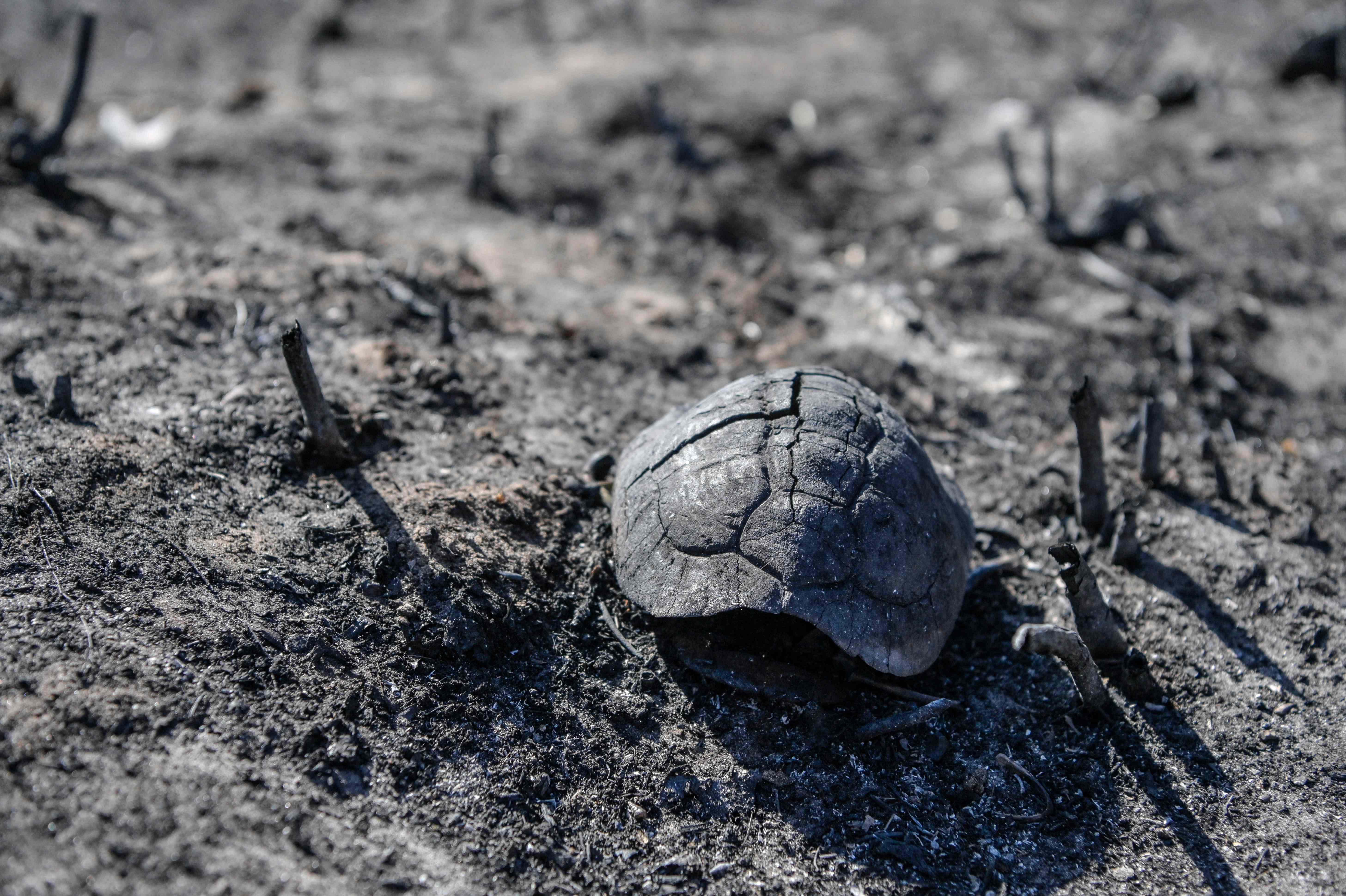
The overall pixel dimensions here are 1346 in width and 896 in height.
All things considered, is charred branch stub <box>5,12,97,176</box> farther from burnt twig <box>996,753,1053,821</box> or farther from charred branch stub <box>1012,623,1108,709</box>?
burnt twig <box>996,753,1053,821</box>

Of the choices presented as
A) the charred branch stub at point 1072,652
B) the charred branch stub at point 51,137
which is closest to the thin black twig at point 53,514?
the charred branch stub at point 1072,652

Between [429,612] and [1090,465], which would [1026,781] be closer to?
[1090,465]

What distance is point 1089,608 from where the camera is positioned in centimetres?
324

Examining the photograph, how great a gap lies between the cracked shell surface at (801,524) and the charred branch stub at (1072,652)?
35 centimetres

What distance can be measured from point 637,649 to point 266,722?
1.29 m

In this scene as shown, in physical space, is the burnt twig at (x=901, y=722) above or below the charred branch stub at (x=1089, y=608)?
below

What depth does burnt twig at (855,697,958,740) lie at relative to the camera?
3145 millimetres

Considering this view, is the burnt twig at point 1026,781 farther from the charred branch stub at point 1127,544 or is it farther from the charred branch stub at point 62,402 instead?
the charred branch stub at point 62,402

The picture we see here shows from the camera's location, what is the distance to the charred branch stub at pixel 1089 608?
303 centimetres

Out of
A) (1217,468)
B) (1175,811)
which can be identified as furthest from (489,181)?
(1175,811)

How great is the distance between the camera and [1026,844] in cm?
291

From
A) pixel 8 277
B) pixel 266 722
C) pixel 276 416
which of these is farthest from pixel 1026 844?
pixel 8 277

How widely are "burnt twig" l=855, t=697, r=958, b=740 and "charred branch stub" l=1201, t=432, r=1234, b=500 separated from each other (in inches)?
86.0

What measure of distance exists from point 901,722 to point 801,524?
866 mm
